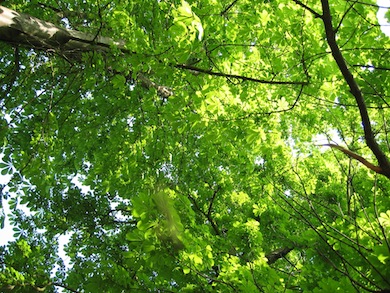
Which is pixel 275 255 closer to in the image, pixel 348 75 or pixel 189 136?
pixel 189 136

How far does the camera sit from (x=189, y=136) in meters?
4.43

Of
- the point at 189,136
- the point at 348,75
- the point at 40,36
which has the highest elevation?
the point at 189,136

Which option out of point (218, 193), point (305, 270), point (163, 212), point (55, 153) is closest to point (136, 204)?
point (163, 212)

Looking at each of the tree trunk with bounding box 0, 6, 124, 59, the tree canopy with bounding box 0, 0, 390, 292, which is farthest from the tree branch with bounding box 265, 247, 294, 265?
the tree trunk with bounding box 0, 6, 124, 59

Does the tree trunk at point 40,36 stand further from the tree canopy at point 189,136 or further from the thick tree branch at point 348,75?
the thick tree branch at point 348,75

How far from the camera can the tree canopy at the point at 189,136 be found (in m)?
2.12

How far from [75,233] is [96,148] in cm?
191

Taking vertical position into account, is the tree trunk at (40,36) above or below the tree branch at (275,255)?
above

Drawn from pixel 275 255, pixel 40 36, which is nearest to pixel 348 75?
pixel 40 36

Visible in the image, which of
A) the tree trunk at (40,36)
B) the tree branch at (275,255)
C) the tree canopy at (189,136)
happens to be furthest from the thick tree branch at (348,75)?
the tree branch at (275,255)

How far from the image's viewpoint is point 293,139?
22.2 ft

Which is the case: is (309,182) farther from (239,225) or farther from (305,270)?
(305,270)

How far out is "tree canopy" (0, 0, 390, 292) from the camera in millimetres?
2117

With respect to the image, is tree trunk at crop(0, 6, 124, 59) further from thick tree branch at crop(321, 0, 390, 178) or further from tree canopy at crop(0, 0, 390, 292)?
thick tree branch at crop(321, 0, 390, 178)
